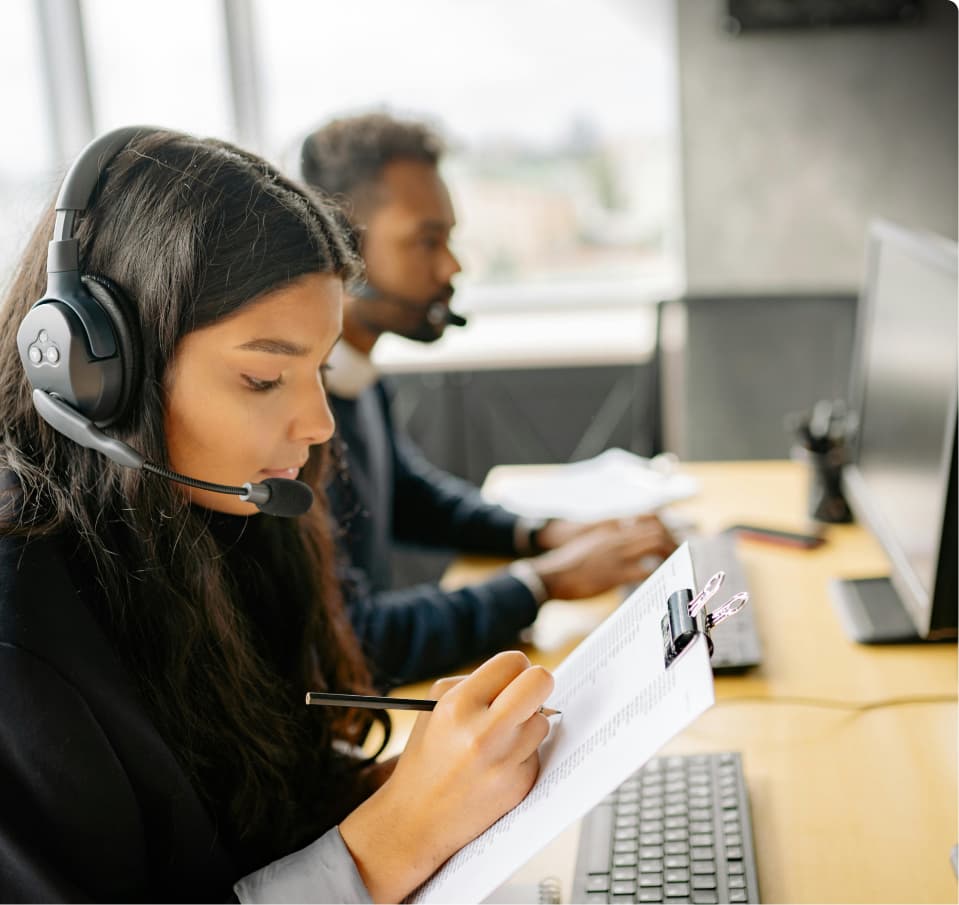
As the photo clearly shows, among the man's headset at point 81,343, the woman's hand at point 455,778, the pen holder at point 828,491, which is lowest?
the pen holder at point 828,491

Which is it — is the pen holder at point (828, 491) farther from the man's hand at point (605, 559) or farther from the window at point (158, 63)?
the window at point (158, 63)

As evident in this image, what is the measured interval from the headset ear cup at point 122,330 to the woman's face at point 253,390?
0.02 metres

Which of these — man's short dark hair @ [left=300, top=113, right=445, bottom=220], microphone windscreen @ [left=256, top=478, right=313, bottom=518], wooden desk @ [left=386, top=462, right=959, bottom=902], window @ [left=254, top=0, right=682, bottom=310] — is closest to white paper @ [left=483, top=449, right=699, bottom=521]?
wooden desk @ [left=386, top=462, right=959, bottom=902]

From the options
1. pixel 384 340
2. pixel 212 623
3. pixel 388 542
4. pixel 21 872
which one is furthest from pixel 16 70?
pixel 21 872

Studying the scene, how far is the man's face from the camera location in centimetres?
153

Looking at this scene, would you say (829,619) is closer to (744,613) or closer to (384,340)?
(744,613)

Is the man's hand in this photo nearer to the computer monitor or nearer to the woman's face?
the computer monitor

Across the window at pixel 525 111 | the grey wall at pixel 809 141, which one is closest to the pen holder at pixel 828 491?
the grey wall at pixel 809 141

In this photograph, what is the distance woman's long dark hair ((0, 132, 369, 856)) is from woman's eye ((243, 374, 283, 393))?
49 millimetres

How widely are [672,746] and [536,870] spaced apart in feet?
0.67

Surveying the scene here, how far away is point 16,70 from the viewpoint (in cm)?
238

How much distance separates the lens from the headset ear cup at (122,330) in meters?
0.70

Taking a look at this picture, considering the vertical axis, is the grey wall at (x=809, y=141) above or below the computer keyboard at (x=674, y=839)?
above

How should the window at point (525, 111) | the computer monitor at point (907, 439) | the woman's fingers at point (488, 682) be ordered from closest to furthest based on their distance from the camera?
the woman's fingers at point (488, 682), the computer monitor at point (907, 439), the window at point (525, 111)
